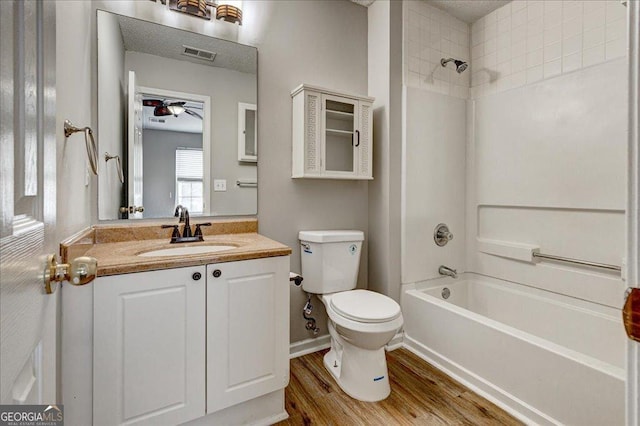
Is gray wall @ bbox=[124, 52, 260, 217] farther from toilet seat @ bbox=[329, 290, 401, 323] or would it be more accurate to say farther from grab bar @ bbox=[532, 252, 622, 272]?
grab bar @ bbox=[532, 252, 622, 272]

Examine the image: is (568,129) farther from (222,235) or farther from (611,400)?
(222,235)

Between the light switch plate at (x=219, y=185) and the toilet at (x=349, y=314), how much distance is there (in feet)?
1.90

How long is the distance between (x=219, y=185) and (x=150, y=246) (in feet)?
1.76

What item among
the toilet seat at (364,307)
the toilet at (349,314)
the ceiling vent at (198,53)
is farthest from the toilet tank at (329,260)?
the ceiling vent at (198,53)

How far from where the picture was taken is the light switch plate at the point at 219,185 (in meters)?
1.87

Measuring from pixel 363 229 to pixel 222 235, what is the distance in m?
1.06

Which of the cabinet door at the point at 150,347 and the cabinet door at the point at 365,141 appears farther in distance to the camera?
the cabinet door at the point at 365,141

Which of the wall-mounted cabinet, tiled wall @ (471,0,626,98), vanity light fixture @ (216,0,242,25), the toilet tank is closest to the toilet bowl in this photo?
the toilet tank

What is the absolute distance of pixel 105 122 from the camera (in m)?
1.57

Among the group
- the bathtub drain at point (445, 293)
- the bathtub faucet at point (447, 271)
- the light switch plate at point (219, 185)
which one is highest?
the light switch plate at point (219, 185)

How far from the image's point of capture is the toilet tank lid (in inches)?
77.7

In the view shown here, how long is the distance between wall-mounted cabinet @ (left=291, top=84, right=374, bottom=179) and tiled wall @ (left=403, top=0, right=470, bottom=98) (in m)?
0.50

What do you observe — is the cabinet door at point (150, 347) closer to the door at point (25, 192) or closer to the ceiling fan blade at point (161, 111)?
the door at point (25, 192)

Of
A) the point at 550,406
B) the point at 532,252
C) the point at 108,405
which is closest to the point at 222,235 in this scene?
the point at 108,405
